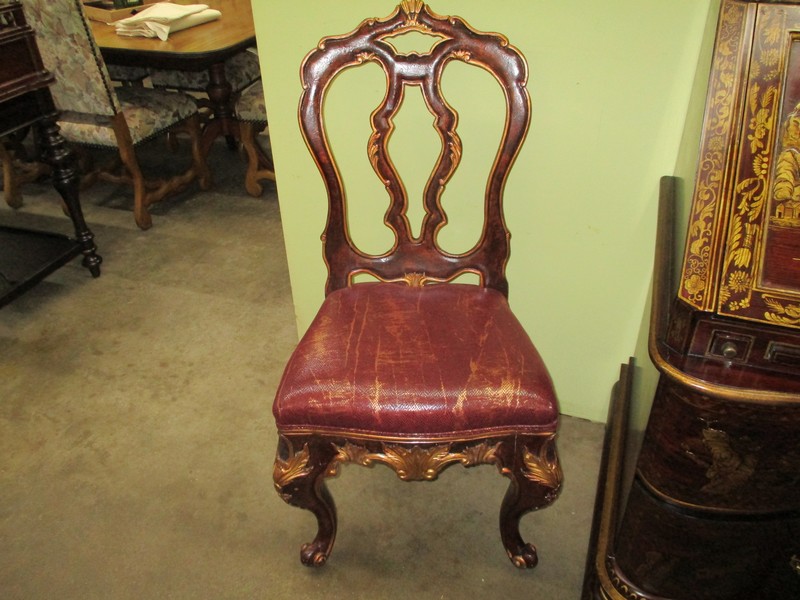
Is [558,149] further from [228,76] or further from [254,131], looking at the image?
[228,76]

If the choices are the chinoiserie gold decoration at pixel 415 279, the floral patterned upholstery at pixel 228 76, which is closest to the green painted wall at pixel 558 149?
the chinoiserie gold decoration at pixel 415 279

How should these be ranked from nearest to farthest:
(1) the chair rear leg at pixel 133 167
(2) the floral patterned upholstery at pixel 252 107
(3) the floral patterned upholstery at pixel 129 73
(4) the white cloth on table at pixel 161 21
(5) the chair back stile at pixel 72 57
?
(5) the chair back stile at pixel 72 57
(1) the chair rear leg at pixel 133 167
(4) the white cloth on table at pixel 161 21
(2) the floral patterned upholstery at pixel 252 107
(3) the floral patterned upholstery at pixel 129 73

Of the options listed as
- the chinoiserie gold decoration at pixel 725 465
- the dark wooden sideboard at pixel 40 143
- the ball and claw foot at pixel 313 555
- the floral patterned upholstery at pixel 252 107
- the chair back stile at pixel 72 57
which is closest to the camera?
the chinoiserie gold decoration at pixel 725 465

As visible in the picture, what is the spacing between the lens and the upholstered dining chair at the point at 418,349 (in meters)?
1.08

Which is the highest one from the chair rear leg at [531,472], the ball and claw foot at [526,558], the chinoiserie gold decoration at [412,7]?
the chinoiserie gold decoration at [412,7]

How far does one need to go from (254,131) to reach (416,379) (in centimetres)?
220

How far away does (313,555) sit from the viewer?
4.41 feet

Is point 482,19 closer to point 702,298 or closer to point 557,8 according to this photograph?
point 557,8

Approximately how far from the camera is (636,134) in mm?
1253

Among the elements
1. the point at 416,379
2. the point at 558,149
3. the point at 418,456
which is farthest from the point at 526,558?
the point at 558,149

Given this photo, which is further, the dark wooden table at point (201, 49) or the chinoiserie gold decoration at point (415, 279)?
the dark wooden table at point (201, 49)

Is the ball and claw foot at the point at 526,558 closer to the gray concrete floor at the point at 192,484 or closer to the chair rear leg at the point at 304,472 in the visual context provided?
the gray concrete floor at the point at 192,484

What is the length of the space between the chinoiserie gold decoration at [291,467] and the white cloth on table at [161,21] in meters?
2.27

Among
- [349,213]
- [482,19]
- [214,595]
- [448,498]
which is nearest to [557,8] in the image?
[482,19]
